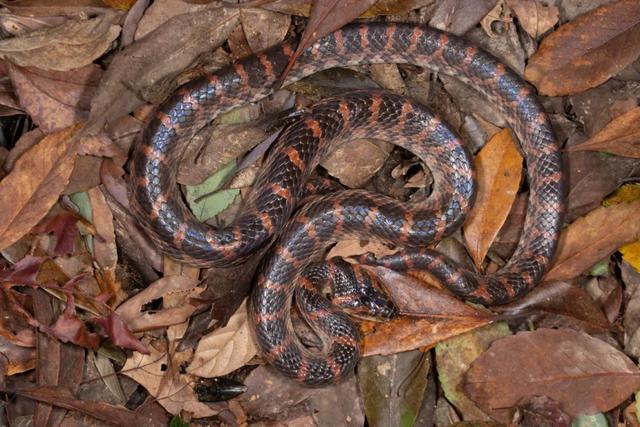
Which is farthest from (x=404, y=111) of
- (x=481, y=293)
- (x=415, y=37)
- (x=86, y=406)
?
(x=86, y=406)

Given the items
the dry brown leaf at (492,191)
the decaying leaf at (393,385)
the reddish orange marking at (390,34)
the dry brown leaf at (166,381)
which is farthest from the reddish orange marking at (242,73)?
the decaying leaf at (393,385)

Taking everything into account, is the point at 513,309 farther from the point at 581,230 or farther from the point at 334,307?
the point at 334,307

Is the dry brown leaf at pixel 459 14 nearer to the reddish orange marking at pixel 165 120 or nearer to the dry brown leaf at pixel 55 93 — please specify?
the reddish orange marking at pixel 165 120

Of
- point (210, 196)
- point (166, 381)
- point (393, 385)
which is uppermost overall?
point (210, 196)

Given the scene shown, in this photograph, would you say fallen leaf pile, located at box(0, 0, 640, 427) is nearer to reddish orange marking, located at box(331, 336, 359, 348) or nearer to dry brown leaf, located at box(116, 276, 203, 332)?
dry brown leaf, located at box(116, 276, 203, 332)

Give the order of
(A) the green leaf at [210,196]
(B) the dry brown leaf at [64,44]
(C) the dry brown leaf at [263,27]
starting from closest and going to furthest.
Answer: (B) the dry brown leaf at [64,44] → (C) the dry brown leaf at [263,27] → (A) the green leaf at [210,196]

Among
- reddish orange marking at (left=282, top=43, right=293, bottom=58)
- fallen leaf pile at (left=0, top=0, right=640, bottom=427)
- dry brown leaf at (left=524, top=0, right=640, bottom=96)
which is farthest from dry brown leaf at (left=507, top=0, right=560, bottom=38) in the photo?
reddish orange marking at (left=282, top=43, right=293, bottom=58)

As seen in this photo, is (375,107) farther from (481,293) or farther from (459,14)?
(481,293)
